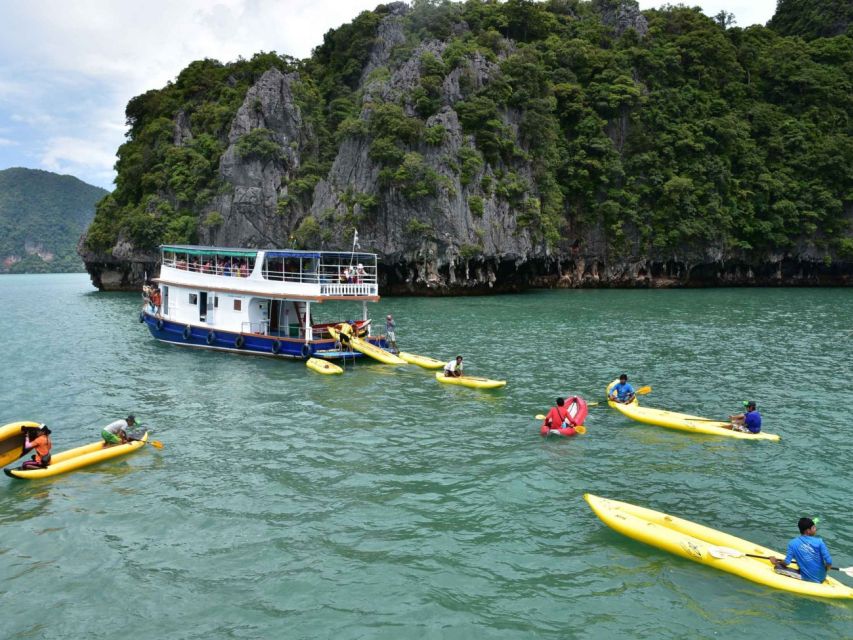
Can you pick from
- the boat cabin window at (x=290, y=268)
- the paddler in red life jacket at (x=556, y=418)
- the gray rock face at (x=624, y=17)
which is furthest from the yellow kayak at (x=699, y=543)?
the gray rock face at (x=624, y=17)

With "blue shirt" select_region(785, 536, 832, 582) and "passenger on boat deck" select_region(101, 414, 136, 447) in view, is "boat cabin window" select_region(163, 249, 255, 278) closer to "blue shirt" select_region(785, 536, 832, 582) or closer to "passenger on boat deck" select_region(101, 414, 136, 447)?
"passenger on boat deck" select_region(101, 414, 136, 447)

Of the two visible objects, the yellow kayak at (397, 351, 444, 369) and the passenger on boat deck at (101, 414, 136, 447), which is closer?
the passenger on boat deck at (101, 414, 136, 447)

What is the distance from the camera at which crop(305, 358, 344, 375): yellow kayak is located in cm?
2411

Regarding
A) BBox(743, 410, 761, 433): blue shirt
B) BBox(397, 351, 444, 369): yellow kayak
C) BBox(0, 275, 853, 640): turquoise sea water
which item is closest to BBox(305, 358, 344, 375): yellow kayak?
BBox(0, 275, 853, 640): turquoise sea water

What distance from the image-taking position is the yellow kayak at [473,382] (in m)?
21.0

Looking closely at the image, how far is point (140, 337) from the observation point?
34656 mm

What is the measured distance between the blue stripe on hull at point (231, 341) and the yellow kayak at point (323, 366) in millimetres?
1125

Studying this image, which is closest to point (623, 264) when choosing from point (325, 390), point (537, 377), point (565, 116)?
point (565, 116)

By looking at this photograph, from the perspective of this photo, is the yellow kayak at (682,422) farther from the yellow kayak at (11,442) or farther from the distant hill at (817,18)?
the distant hill at (817,18)

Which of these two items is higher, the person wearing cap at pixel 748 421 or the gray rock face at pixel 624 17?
the gray rock face at pixel 624 17

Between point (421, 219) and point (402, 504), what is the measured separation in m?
49.2

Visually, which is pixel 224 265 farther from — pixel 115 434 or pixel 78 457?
pixel 78 457

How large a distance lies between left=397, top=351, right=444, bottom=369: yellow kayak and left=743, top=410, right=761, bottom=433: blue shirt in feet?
Answer: 40.0

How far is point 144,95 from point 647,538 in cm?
9804
